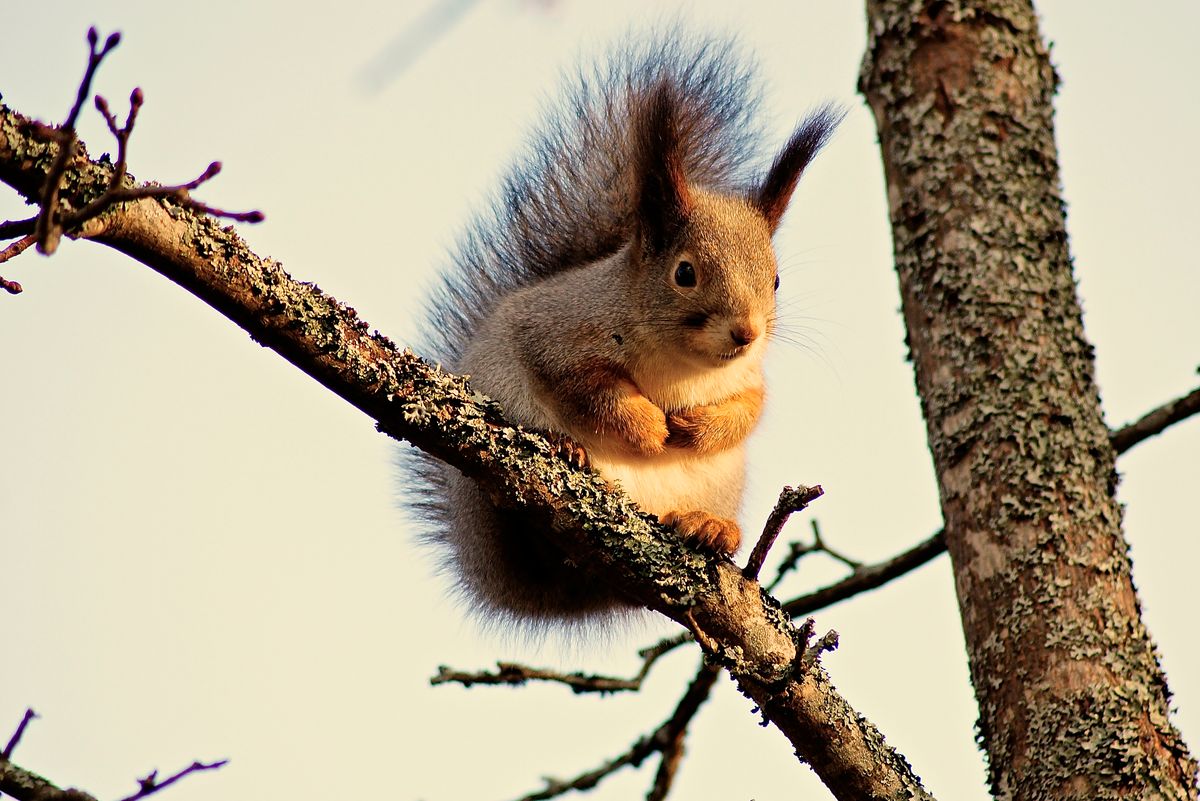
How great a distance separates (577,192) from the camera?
3984 mm

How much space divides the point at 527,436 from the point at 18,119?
1.00m

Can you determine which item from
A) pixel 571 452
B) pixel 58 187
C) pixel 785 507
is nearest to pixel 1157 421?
pixel 785 507

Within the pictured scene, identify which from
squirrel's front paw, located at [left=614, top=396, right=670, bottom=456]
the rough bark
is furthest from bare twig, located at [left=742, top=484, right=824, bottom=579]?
squirrel's front paw, located at [left=614, top=396, right=670, bottom=456]

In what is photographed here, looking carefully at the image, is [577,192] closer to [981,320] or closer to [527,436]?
[527,436]

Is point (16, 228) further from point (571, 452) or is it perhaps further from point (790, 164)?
point (790, 164)

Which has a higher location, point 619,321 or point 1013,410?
point 619,321

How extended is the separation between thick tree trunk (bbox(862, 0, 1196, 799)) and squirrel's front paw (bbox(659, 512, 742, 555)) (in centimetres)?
64

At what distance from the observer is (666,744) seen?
3.22 metres

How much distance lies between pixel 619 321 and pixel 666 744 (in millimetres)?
1103

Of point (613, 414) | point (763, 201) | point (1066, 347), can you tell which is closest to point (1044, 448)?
point (1066, 347)

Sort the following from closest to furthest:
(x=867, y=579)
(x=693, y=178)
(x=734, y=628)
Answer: (x=734, y=628) < (x=867, y=579) < (x=693, y=178)

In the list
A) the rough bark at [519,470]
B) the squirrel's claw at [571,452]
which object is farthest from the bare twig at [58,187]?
the squirrel's claw at [571,452]

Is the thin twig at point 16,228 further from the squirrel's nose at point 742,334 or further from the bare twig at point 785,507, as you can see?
the squirrel's nose at point 742,334

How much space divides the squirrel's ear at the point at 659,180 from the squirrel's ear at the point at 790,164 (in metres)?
0.36
